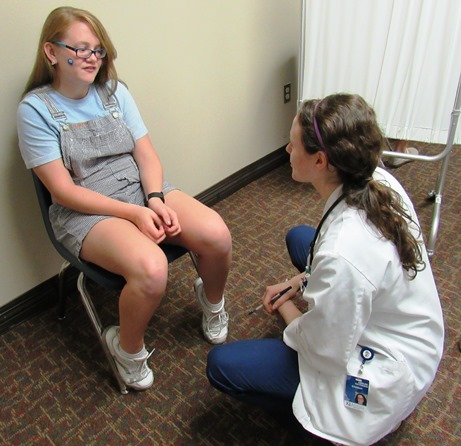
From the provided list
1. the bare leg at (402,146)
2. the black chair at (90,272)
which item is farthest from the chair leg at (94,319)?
the bare leg at (402,146)

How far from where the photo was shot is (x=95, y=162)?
4.71ft

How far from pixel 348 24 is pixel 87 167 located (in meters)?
1.39

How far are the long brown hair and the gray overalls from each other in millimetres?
724

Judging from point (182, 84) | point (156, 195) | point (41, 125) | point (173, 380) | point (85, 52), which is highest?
point (85, 52)

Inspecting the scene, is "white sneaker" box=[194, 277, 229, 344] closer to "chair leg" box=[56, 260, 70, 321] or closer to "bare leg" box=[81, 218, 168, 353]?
"bare leg" box=[81, 218, 168, 353]

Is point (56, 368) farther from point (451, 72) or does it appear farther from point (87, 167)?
point (451, 72)

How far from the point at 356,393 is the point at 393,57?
1518 millimetres

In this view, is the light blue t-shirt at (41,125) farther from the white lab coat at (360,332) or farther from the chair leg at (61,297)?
the white lab coat at (360,332)

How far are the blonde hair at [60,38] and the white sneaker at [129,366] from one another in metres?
0.82

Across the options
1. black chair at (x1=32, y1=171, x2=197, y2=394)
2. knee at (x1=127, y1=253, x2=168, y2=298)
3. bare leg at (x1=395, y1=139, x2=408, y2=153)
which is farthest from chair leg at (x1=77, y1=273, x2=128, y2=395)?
bare leg at (x1=395, y1=139, x2=408, y2=153)

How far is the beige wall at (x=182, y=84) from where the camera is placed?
148 centimetres

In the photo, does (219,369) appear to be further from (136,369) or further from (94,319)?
(94,319)

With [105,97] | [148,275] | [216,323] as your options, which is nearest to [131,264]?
[148,275]

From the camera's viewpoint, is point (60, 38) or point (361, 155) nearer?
point (361, 155)
